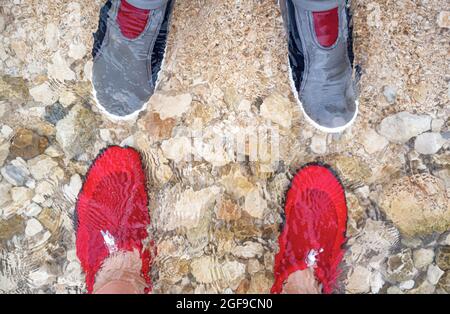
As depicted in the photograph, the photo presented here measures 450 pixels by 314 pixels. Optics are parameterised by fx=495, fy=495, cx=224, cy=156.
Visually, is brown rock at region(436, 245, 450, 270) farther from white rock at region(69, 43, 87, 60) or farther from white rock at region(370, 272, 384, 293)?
white rock at region(69, 43, 87, 60)

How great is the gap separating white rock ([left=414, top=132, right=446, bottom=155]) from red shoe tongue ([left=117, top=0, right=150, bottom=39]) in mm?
738

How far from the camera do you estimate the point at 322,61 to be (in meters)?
1.15

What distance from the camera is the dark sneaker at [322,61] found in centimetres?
110

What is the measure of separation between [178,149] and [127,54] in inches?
10.7

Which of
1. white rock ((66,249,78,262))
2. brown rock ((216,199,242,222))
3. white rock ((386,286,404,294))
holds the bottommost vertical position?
white rock ((386,286,404,294))

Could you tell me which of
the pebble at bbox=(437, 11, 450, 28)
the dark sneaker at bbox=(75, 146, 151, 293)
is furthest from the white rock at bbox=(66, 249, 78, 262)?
the pebble at bbox=(437, 11, 450, 28)

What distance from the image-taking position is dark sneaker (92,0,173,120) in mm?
1162

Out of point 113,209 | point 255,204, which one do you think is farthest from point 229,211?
point 113,209

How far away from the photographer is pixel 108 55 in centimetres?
122

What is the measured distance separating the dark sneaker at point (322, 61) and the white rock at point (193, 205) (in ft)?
1.04

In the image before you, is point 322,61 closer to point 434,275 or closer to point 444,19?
point 444,19
